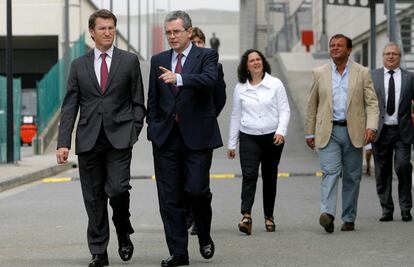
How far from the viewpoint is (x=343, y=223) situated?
10.4 metres

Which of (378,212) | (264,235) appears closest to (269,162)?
(264,235)

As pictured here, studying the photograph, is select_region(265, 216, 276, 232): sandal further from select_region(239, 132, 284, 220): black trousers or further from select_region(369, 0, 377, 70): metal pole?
select_region(369, 0, 377, 70): metal pole

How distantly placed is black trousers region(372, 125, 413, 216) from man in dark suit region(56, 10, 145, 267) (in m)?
3.93

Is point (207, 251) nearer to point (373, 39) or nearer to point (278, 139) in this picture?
point (278, 139)

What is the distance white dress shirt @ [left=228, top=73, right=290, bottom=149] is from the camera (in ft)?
34.0

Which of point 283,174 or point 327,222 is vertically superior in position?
point 327,222

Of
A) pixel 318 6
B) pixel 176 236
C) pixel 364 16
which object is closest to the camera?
pixel 176 236

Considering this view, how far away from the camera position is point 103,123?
8.00m

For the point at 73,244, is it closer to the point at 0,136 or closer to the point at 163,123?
the point at 163,123

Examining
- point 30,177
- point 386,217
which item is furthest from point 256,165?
point 30,177

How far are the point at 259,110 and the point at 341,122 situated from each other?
0.80 m

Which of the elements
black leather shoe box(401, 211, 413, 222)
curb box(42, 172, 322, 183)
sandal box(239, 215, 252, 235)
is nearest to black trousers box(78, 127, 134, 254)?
sandal box(239, 215, 252, 235)

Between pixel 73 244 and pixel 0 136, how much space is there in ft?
42.1

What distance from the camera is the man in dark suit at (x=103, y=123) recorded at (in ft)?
26.2
